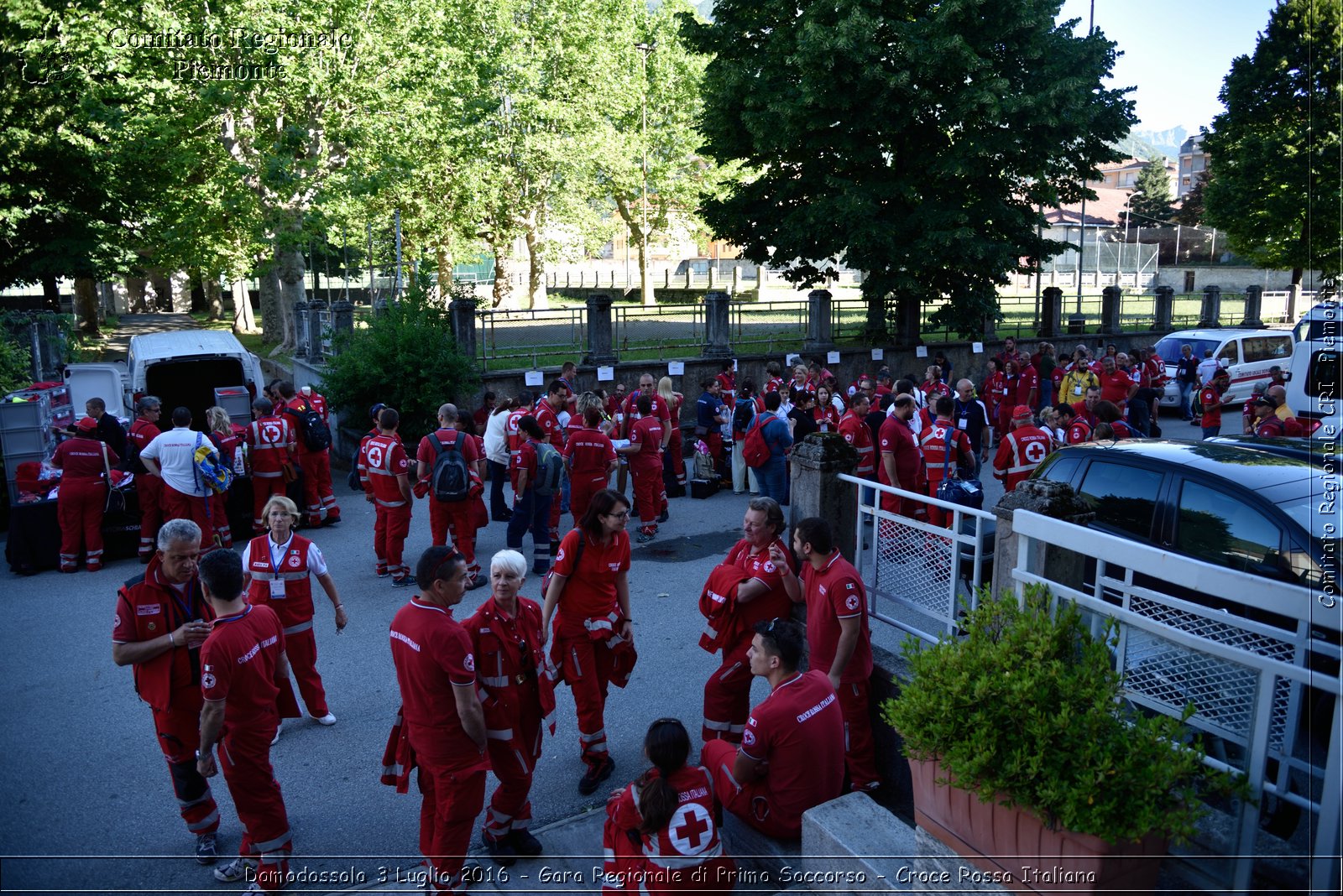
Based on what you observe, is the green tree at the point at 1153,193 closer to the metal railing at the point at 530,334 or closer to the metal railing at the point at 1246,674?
the metal railing at the point at 530,334

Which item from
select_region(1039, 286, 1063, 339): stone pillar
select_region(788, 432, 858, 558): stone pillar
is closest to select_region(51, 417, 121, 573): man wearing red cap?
select_region(788, 432, 858, 558): stone pillar

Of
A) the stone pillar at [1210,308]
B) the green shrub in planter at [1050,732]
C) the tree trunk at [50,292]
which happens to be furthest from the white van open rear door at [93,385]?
the stone pillar at [1210,308]

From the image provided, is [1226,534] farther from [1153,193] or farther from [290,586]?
[1153,193]

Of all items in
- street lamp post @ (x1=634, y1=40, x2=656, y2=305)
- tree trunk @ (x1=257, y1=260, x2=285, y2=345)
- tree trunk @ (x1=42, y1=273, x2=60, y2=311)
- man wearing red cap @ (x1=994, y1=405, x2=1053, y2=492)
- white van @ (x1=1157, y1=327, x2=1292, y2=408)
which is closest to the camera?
man wearing red cap @ (x1=994, y1=405, x2=1053, y2=492)

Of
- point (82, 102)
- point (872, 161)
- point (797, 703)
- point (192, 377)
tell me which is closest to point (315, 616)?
point (797, 703)

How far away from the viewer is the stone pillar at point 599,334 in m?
18.7

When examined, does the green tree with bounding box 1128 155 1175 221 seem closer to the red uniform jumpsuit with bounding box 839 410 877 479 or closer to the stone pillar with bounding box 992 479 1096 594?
the red uniform jumpsuit with bounding box 839 410 877 479

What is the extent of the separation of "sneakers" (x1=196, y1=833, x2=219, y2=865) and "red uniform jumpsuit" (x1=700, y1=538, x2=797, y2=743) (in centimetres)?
298

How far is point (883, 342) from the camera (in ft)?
79.4

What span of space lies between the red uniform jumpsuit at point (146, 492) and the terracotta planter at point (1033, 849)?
985 cm

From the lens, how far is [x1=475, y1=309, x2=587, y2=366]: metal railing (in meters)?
17.6

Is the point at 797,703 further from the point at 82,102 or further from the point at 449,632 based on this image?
the point at 82,102

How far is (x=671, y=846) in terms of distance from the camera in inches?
159

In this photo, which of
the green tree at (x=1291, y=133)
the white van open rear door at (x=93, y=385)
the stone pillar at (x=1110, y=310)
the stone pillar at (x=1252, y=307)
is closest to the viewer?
the green tree at (x=1291, y=133)
